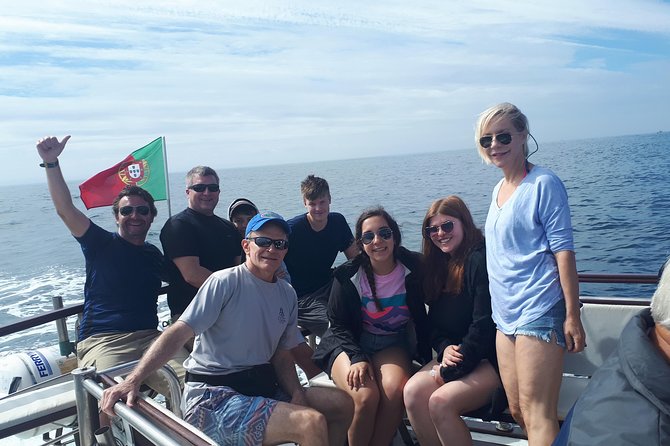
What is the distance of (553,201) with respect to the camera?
97.7 inches

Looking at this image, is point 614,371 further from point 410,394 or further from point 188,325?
point 188,325

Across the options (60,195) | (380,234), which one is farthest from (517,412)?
(60,195)

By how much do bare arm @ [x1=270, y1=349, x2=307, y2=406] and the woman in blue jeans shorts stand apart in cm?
34

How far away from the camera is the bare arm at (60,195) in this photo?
12.8 feet

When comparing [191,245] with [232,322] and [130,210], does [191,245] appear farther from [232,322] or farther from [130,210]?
[232,322]

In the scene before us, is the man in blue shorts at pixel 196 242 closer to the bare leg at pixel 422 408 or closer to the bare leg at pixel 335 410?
the bare leg at pixel 335 410

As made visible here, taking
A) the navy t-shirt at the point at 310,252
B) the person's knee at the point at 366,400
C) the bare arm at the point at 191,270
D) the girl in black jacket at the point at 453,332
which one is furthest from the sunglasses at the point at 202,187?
the person's knee at the point at 366,400

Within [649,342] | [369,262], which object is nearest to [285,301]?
[369,262]

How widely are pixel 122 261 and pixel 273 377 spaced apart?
1662 millimetres

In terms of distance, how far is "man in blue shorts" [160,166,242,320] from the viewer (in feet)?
13.8

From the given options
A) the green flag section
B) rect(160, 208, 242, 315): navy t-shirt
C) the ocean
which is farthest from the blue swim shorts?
the green flag section

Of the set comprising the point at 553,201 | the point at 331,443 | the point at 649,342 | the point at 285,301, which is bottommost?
the point at 331,443

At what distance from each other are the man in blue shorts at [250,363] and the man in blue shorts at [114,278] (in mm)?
1062

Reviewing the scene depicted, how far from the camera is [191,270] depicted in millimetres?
4160
